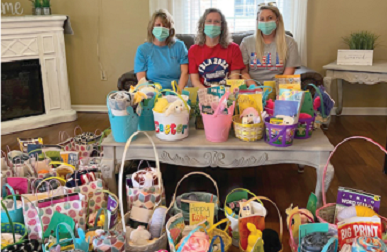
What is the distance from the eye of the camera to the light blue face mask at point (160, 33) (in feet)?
9.84

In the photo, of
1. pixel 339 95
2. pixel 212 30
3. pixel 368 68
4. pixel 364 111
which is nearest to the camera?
pixel 212 30

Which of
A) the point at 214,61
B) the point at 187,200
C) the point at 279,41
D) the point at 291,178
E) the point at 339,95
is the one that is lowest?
the point at 291,178

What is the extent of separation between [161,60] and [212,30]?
1.61ft

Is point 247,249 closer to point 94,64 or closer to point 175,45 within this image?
point 175,45

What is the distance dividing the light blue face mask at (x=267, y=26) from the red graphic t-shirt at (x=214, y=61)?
0.26m

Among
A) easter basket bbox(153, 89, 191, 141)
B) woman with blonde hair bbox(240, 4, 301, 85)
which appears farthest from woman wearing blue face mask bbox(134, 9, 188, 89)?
easter basket bbox(153, 89, 191, 141)

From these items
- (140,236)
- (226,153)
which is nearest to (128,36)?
(226,153)

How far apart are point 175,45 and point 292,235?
6.27ft

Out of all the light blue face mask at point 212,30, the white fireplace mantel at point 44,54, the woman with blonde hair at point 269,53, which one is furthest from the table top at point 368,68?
the white fireplace mantel at point 44,54

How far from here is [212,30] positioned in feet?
Answer: 9.64

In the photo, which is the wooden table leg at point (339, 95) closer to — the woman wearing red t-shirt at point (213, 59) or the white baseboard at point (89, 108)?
the woman wearing red t-shirt at point (213, 59)

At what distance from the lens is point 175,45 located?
3184 mm

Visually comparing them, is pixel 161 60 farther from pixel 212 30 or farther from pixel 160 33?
pixel 212 30

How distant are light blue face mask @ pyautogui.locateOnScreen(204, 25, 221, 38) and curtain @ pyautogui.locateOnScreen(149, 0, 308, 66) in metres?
1.36
